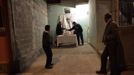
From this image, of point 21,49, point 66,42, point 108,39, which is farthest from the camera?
point 66,42

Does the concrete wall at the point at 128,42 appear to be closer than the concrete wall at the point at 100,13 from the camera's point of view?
Yes

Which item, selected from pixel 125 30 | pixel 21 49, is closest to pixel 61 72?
pixel 21 49

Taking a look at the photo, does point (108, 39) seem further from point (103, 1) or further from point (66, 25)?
point (66, 25)

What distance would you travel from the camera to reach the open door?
509 cm

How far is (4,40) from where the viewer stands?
214 inches

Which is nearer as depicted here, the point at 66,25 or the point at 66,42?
the point at 66,42

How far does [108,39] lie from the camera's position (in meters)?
4.46

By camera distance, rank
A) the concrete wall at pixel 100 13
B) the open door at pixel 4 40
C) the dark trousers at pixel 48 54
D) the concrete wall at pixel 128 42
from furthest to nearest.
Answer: the concrete wall at pixel 100 13, the dark trousers at pixel 48 54, the concrete wall at pixel 128 42, the open door at pixel 4 40

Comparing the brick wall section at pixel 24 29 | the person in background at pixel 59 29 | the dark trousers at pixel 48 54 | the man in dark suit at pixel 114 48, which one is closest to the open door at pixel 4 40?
the brick wall section at pixel 24 29

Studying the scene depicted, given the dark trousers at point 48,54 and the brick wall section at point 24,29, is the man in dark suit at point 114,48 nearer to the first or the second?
the dark trousers at point 48,54

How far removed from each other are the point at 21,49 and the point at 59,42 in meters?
5.79

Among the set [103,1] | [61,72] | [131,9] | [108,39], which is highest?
[103,1]

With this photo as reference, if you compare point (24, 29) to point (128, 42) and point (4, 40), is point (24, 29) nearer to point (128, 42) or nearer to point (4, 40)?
point (4, 40)

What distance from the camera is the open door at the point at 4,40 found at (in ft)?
16.7
